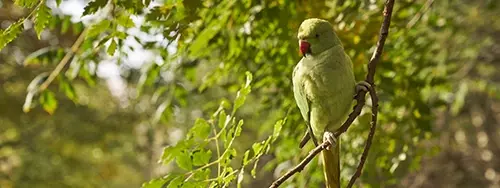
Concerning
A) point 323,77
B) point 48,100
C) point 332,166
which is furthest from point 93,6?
point 48,100

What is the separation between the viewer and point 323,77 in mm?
1058

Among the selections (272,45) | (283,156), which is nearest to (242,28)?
(272,45)

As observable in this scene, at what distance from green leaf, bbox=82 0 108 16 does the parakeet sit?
33cm

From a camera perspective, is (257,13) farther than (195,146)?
Yes

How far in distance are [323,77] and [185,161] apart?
264 millimetres

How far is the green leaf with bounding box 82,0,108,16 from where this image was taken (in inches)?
42.0

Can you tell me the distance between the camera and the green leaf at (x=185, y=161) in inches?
42.3

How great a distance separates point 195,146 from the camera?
1150 mm

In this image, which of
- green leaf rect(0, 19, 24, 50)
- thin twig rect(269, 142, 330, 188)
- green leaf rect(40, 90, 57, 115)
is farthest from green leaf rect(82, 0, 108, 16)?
green leaf rect(40, 90, 57, 115)

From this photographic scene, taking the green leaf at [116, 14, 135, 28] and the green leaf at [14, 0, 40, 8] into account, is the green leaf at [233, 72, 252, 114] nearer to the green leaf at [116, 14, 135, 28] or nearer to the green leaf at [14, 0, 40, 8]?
the green leaf at [116, 14, 135, 28]

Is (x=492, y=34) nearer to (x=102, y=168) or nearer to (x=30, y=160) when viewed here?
(x=30, y=160)

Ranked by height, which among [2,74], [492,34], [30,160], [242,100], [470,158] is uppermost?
[2,74]

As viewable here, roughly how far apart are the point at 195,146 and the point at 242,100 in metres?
0.13

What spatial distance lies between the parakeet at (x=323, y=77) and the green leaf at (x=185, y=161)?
214mm
